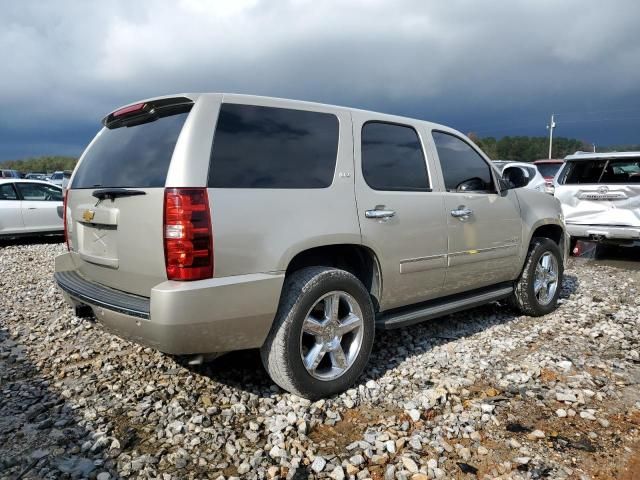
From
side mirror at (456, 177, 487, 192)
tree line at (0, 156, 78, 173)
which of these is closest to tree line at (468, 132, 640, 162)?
side mirror at (456, 177, 487, 192)

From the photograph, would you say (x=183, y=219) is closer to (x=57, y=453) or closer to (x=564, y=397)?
(x=57, y=453)

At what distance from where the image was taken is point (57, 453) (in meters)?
2.57

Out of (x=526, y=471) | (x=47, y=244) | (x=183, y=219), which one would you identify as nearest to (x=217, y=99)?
(x=183, y=219)

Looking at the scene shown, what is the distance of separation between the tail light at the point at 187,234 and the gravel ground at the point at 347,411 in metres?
0.98

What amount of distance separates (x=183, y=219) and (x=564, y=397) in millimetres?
2690

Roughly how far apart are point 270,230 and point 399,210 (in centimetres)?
112

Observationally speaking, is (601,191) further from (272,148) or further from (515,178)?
(272,148)

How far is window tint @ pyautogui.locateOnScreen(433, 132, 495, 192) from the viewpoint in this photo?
4.03m

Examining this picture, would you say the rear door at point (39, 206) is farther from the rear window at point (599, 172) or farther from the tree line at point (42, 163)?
the tree line at point (42, 163)

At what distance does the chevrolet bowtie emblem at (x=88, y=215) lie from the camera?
3.02 metres

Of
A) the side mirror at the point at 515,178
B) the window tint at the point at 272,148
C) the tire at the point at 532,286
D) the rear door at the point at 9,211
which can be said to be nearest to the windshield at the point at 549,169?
the tire at the point at 532,286

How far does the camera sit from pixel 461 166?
4191 millimetres

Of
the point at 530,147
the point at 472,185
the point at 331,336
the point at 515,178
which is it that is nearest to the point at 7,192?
the point at 331,336

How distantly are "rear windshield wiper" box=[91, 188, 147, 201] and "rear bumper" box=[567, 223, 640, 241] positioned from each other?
7.37 meters
